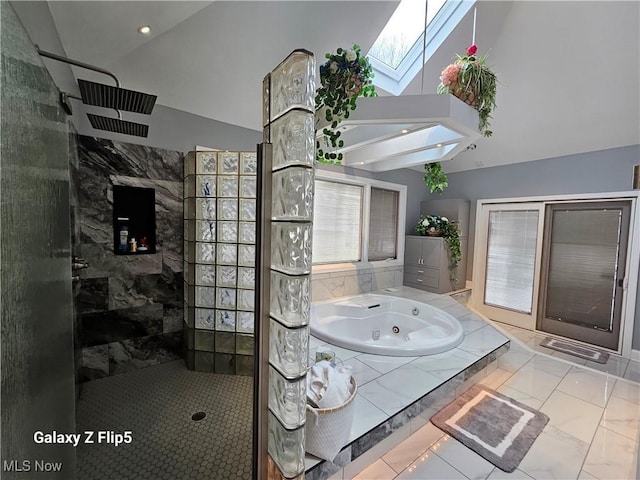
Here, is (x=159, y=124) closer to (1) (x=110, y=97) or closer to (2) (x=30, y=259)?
(1) (x=110, y=97)

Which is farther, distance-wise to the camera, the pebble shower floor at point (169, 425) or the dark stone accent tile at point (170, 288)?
the dark stone accent tile at point (170, 288)

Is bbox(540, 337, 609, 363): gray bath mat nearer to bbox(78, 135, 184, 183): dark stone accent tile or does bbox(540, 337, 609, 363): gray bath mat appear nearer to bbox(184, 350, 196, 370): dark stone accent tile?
bbox(184, 350, 196, 370): dark stone accent tile

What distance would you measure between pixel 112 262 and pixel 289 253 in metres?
2.00

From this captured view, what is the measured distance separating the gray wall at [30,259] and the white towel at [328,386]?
3.15 ft

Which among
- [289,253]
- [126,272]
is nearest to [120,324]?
[126,272]

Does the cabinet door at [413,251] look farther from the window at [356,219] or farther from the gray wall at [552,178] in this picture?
the gray wall at [552,178]

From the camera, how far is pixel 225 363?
1.90 m

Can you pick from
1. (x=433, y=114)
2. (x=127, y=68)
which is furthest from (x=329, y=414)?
(x=127, y=68)

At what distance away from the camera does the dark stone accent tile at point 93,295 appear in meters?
1.96

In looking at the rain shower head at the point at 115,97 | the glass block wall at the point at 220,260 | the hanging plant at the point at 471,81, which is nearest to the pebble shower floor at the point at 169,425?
the glass block wall at the point at 220,260

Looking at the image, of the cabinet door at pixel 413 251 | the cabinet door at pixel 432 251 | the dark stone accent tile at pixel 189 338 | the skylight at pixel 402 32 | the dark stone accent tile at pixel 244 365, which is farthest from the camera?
the cabinet door at pixel 413 251

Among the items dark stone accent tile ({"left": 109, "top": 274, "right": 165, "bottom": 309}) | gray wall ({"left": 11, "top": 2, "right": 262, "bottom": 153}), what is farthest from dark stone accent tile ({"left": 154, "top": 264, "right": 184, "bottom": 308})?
gray wall ({"left": 11, "top": 2, "right": 262, "bottom": 153})

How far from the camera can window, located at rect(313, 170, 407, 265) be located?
3.56 m

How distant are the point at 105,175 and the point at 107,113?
47 cm
